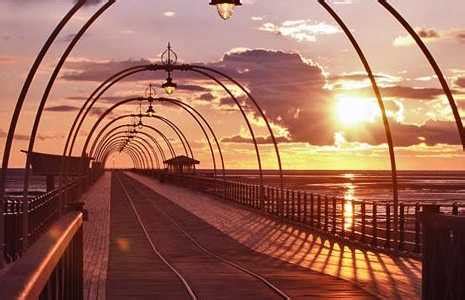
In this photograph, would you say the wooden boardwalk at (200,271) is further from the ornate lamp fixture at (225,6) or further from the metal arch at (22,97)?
the ornate lamp fixture at (225,6)

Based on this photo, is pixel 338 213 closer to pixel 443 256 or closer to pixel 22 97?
pixel 22 97

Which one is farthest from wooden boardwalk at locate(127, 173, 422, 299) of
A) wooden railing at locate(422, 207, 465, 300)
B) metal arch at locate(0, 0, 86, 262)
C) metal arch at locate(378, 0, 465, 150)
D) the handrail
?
the handrail

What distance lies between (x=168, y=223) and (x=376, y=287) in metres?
19.8

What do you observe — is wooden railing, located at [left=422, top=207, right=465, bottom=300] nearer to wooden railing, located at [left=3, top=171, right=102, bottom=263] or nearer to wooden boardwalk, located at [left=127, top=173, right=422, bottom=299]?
wooden boardwalk, located at [left=127, top=173, right=422, bottom=299]

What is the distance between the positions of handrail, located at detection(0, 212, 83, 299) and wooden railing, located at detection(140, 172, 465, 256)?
405cm

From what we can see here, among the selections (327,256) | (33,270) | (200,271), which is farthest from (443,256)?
(327,256)

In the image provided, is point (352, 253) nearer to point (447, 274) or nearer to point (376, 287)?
point (376, 287)

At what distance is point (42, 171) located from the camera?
167 ft

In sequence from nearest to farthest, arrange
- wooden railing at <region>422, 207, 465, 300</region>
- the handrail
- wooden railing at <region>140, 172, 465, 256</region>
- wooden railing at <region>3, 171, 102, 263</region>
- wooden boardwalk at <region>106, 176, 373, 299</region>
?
the handrail
wooden railing at <region>422, 207, 465, 300</region>
wooden boardwalk at <region>106, 176, 373, 299</region>
wooden railing at <region>3, 171, 102, 263</region>
wooden railing at <region>140, 172, 465, 256</region>

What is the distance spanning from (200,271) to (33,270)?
14.0 meters

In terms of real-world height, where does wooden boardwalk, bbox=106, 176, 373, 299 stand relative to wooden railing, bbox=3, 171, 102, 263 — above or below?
below

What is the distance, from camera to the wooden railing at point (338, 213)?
69.4ft

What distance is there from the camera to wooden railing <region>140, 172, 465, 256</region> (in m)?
21.1

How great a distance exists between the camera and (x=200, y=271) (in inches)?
700
